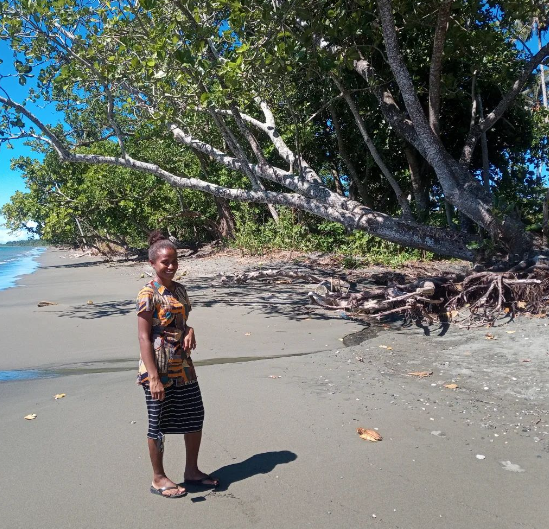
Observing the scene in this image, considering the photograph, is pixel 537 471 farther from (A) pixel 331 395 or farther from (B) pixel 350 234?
(B) pixel 350 234

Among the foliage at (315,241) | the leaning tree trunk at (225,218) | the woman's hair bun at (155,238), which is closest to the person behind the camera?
the woman's hair bun at (155,238)

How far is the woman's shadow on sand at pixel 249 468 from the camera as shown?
306 cm

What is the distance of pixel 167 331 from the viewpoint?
3.02 meters

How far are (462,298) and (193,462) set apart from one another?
210 inches

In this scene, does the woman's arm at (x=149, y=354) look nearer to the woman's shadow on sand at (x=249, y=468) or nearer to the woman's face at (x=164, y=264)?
the woman's face at (x=164, y=264)

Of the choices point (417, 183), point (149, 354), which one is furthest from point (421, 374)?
point (417, 183)

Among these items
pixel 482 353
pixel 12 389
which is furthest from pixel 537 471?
pixel 12 389

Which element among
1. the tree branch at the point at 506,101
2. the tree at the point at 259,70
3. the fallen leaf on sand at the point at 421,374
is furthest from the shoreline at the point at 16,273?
the fallen leaf on sand at the point at 421,374

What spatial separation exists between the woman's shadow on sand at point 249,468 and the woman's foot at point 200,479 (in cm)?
3

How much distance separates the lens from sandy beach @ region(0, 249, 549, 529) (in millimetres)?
2760

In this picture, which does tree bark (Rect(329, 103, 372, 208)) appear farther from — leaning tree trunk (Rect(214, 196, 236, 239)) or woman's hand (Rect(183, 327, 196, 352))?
woman's hand (Rect(183, 327, 196, 352))

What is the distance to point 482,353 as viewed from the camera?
18.3 feet

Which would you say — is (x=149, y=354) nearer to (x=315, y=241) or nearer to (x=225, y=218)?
(x=315, y=241)

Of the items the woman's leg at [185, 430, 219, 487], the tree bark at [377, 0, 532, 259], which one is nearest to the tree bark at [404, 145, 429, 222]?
the tree bark at [377, 0, 532, 259]
